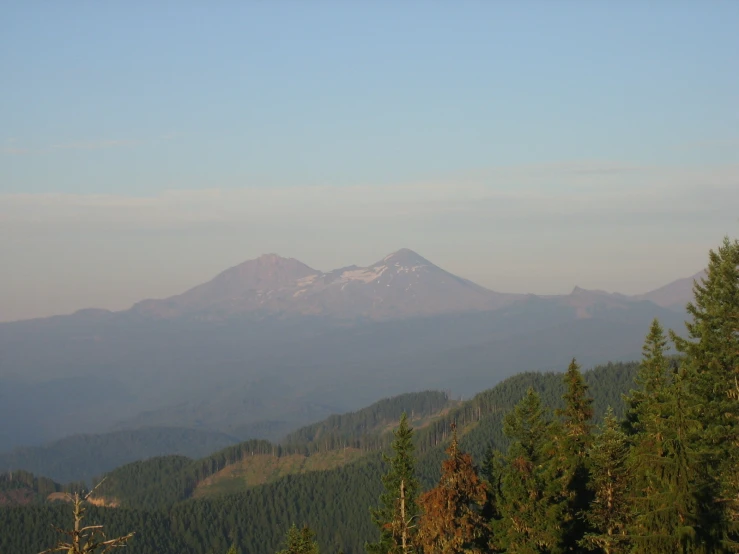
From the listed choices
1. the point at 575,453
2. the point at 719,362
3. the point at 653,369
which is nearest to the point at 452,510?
the point at 575,453

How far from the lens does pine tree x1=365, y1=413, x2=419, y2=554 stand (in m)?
45.0

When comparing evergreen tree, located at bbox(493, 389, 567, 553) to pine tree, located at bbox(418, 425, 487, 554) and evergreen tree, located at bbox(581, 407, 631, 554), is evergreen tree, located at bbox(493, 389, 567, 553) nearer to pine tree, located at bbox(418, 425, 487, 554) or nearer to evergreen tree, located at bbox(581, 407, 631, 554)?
evergreen tree, located at bbox(581, 407, 631, 554)

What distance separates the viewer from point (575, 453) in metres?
48.0

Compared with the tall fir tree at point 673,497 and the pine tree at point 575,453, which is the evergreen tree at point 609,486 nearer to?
the pine tree at point 575,453

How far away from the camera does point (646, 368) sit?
53.8 meters

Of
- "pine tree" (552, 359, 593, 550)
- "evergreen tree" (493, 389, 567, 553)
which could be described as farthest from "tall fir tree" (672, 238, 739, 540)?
"evergreen tree" (493, 389, 567, 553)

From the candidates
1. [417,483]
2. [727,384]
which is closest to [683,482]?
[727,384]

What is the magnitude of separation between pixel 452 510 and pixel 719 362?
16.3m

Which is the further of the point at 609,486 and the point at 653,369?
the point at 653,369

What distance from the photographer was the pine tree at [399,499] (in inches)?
1773

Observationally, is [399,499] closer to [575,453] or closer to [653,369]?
[575,453]

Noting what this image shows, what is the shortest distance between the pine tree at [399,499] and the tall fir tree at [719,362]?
15.6 metres

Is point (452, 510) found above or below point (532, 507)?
above

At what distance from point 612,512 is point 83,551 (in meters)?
29.2
